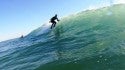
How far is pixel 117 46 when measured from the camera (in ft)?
50.4

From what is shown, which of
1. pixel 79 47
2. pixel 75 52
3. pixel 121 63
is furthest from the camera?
pixel 79 47

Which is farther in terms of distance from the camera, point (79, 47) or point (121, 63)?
point (79, 47)

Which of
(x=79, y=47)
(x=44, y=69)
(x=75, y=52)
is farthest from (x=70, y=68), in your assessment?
(x=79, y=47)

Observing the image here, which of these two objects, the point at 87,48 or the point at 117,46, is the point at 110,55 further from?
the point at 87,48

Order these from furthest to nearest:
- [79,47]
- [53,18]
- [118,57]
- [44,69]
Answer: [53,18] < [79,47] < [44,69] < [118,57]

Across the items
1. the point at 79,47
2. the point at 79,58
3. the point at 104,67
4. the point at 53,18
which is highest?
the point at 53,18

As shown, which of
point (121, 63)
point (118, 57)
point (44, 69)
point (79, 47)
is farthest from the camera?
point (79, 47)

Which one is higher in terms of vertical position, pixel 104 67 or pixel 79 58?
pixel 79 58

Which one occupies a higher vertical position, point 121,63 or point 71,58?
point 71,58

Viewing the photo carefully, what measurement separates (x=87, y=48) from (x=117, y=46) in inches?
99.2

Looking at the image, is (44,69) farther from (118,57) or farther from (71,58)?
(118,57)

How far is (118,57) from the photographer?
13.1m


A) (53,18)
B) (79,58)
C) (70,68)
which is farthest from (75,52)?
(53,18)

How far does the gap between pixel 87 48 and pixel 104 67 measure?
5.12 m
